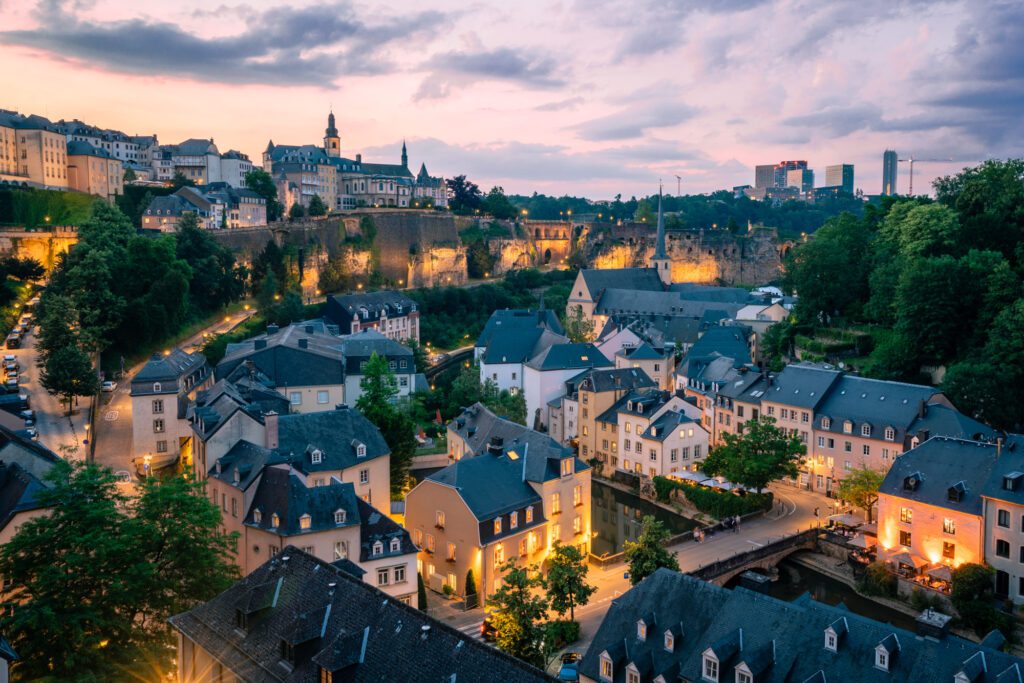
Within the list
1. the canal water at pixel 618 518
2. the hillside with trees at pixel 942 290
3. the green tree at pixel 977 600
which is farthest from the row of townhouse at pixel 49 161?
the green tree at pixel 977 600

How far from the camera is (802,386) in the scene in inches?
1576

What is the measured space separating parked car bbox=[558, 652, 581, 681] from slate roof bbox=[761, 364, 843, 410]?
2036 cm

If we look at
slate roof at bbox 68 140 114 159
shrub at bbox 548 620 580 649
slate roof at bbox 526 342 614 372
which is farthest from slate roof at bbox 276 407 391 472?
slate roof at bbox 68 140 114 159

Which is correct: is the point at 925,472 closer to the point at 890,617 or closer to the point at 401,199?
the point at 890,617

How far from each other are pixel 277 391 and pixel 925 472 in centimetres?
2778

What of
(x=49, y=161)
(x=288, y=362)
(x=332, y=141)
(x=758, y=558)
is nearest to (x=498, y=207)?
(x=332, y=141)

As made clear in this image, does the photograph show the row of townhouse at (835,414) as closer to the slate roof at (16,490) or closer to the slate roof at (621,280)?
the slate roof at (16,490)

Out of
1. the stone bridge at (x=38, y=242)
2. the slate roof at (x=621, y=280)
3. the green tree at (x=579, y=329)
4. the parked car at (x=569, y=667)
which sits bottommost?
the parked car at (x=569, y=667)

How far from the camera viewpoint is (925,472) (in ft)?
97.5

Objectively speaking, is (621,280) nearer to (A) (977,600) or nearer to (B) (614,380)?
(B) (614,380)

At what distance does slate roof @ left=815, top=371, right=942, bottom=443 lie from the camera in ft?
116

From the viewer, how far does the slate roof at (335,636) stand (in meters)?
13.7

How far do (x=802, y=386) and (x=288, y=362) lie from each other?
80.5ft

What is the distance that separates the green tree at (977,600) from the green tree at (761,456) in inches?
344
